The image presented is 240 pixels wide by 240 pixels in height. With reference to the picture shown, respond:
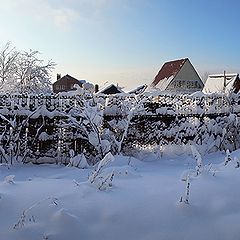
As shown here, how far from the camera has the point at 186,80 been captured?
34.6m

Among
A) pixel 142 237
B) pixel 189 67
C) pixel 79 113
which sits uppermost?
pixel 189 67

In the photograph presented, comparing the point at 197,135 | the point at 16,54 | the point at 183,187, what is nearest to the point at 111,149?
the point at 197,135

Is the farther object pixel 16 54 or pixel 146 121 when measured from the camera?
pixel 16 54

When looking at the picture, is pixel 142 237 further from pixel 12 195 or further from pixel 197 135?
pixel 197 135

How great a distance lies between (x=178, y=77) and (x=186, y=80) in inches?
51.2

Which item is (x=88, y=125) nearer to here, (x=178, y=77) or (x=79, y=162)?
(x=79, y=162)

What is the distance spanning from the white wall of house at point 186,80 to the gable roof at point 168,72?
0.34 metres

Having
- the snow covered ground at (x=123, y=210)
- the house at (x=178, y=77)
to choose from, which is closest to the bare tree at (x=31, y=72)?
the house at (x=178, y=77)

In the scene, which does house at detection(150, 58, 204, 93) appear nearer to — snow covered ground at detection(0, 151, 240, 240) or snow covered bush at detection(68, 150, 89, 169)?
snow covered bush at detection(68, 150, 89, 169)

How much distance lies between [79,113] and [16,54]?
24.1 m

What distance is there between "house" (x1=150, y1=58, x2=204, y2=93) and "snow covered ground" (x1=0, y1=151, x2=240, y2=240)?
2906cm

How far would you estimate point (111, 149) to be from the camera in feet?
25.7

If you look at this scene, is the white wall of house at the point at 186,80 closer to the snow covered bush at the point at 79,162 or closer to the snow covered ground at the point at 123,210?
the snow covered bush at the point at 79,162

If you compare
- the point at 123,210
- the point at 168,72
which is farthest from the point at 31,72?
the point at 123,210
